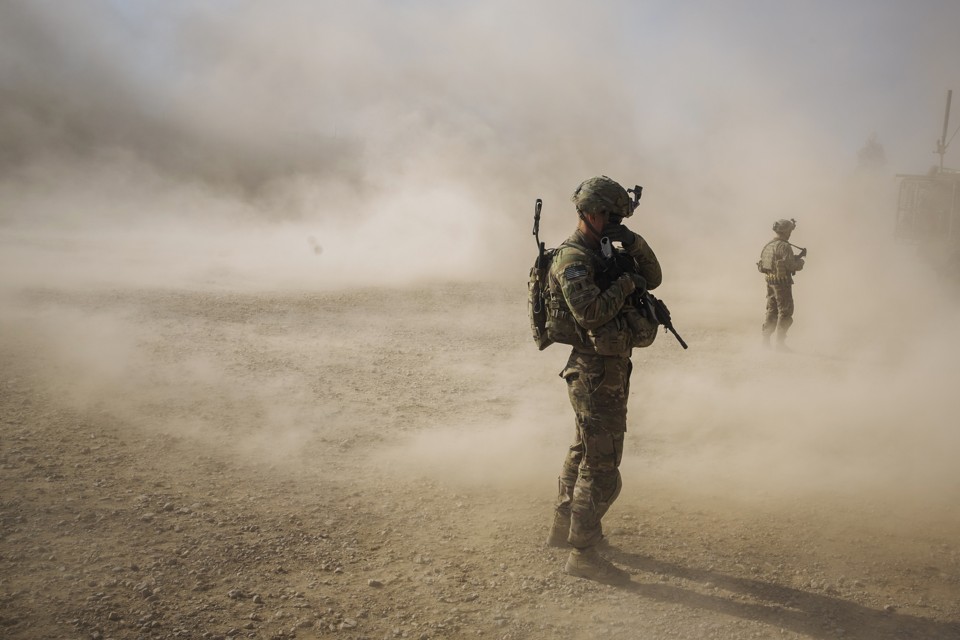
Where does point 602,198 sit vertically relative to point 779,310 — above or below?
below

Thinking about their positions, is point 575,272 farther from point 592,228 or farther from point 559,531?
point 559,531

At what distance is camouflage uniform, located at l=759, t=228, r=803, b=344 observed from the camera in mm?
8570

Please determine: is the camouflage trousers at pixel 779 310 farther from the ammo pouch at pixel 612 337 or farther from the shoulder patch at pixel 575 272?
the shoulder patch at pixel 575 272

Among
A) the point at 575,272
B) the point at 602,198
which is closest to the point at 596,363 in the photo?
the point at 575,272

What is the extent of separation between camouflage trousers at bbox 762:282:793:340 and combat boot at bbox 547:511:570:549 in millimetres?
5617

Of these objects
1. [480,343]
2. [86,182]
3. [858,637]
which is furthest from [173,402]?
[86,182]

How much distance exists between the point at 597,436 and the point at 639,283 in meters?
0.74

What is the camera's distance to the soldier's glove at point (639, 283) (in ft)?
11.4

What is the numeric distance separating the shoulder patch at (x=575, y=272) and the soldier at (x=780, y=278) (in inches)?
231

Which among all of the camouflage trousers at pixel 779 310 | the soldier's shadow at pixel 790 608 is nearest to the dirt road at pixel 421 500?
the soldier's shadow at pixel 790 608

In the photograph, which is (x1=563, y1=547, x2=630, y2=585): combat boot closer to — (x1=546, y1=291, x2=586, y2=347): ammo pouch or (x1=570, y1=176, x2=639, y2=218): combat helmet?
(x1=546, y1=291, x2=586, y2=347): ammo pouch

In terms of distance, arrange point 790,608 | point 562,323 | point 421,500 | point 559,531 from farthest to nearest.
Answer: point 421,500, point 559,531, point 562,323, point 790,608

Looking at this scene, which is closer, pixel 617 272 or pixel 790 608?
pixel 790 608

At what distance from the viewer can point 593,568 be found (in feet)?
11.7
